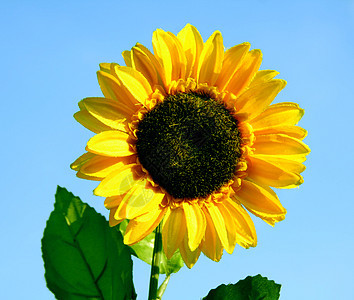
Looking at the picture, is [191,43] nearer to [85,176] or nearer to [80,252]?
[85,176]

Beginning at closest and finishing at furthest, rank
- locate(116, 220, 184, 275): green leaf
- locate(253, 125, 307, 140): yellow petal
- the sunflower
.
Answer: the sunflower, locate(253, 125, 307, 140): yellow petal, locate(116, 220, 184, 275): green leaf

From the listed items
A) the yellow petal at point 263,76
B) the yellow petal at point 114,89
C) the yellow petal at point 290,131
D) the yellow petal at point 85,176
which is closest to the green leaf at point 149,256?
the yellow petal at point 85,176

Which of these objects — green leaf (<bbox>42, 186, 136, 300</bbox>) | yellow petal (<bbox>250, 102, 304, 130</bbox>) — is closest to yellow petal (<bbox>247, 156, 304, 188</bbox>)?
yellow petal (<bbox>250, 102, 304, 130</bbox>)

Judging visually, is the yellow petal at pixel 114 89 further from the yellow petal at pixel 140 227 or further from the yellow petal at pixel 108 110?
the yellow petal at pixel 140 227

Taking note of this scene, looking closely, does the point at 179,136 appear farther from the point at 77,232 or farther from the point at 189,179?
the point at 77,232

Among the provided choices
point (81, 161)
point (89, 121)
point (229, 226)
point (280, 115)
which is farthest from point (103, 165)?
point (280, 115)

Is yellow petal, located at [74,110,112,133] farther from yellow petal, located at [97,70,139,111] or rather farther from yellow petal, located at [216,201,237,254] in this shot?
yellow petal, located at [216,201,237,254]
